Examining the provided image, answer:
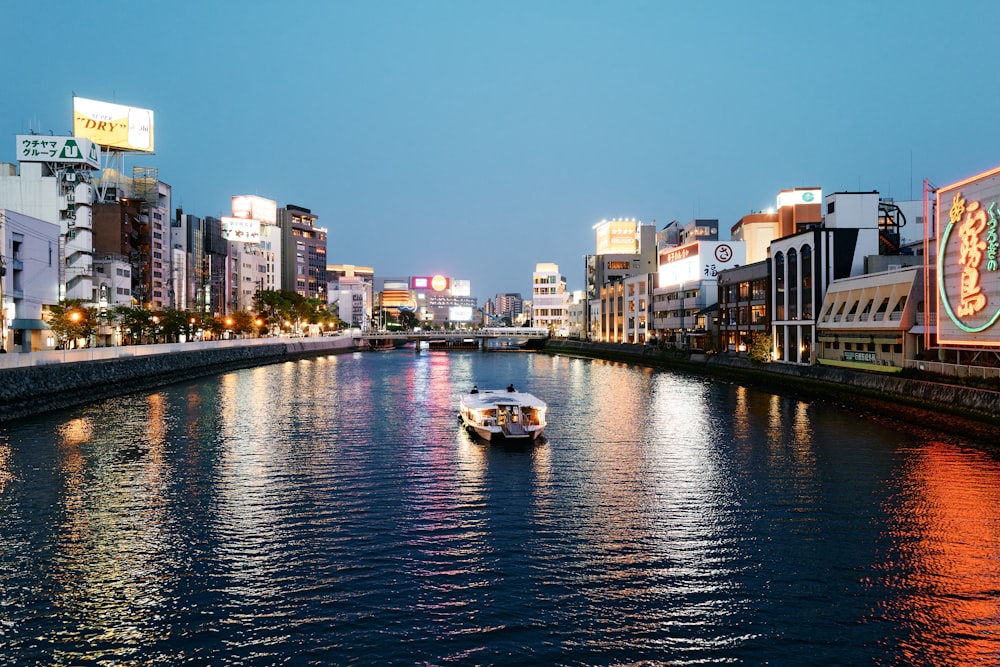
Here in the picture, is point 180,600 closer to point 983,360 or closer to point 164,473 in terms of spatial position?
point 164,473

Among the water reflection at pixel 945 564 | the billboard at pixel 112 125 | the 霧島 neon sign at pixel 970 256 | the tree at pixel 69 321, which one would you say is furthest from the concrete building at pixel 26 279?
the 霧島 neon sign at pixel 970 256

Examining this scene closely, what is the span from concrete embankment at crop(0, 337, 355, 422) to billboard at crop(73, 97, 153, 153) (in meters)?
53.8

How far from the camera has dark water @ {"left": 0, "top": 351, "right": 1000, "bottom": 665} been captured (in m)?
18.1

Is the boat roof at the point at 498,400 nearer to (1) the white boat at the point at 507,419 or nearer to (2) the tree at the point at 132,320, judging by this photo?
(1) the white boat at the point at 507,419

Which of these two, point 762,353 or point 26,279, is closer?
point 26,279

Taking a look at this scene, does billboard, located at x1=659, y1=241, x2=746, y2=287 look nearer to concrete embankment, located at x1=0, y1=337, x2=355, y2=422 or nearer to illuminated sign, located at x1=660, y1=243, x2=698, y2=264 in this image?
illuminated sign, located at x1=660, y1=243, x2=698, y2=264

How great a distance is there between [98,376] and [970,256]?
256 feet

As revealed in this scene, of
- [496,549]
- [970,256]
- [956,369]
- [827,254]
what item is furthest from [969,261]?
[496,549]

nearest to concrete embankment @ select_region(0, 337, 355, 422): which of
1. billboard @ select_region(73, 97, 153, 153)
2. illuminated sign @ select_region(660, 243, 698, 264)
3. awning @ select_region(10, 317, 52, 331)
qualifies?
awning @ select_region(10, 317, 52, 331)

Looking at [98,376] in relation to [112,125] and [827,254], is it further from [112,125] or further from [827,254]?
[112,125]

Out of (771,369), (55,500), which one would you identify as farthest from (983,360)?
(55,500)

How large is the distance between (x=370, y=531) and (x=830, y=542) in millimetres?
16290

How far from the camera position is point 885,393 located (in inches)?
2362

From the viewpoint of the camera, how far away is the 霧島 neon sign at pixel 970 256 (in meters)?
53.3
